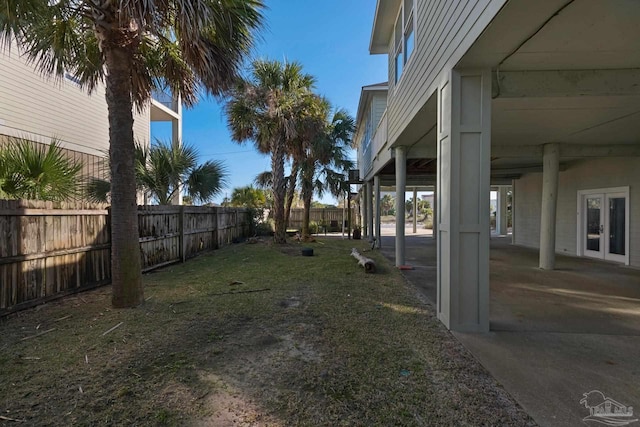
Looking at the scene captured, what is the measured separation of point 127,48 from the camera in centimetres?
460

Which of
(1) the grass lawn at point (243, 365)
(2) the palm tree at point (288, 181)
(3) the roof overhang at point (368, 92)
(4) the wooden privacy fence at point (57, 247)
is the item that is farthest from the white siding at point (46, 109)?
(3) the roof overhang at point (368, 92)

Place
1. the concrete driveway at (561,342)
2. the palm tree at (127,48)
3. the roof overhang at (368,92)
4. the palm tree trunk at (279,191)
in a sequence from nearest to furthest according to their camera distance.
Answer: the concrete driveway at (561,342)
the palm tree at (127,48)
the roof overhang at (368,92)
the palm tree trunk at (279,191)

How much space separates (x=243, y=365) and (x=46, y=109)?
10.3 meters

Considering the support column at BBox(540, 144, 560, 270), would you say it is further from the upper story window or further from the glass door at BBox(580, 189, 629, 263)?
the upper story window

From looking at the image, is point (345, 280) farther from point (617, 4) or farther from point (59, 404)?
point (617, 4)

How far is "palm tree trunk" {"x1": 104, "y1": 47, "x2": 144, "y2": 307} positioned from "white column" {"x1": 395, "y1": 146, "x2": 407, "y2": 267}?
5934 mm

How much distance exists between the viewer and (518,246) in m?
13.6

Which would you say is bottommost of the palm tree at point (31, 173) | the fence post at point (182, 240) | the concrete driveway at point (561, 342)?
the concrete driveway at point (561, 342)

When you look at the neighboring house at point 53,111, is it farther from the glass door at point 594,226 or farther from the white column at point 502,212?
the white column at point 502,212

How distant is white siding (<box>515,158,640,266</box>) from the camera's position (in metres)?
8.59

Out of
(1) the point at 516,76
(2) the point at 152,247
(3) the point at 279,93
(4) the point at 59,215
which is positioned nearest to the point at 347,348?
(1) the point at 516,76

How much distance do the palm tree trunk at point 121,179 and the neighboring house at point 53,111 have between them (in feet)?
5.95

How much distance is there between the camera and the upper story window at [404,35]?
6.67 meters

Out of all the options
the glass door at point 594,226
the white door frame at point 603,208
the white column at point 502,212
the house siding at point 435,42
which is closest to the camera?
the house siding at point 435,42
